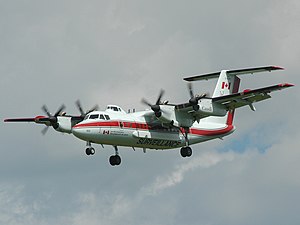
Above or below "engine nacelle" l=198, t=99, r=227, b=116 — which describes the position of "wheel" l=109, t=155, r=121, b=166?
below

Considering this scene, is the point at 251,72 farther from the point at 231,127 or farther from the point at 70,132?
the point at 70,132

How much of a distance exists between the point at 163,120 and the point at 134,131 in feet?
7.43

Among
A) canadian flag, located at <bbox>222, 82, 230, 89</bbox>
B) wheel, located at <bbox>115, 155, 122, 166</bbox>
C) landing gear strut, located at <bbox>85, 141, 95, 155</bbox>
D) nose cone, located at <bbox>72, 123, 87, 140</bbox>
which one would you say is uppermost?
nose cone, located at <bbox>72, 123, 87, 140</bbox>

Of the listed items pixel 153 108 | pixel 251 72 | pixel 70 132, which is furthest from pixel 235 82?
pixel 70 132

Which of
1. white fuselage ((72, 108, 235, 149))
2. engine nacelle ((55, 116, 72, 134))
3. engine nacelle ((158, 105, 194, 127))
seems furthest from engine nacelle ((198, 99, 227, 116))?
engine nacelle ((55, 116, 72, 134))

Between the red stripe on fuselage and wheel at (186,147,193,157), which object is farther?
wheel at (186,147,193,157)

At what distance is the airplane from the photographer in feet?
183

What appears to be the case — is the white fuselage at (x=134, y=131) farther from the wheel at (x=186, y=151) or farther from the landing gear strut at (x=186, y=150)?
the wheel at (x=186, y=151)

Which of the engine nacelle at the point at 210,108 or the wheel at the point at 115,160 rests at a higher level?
the engine nacelle at the point at 210,108

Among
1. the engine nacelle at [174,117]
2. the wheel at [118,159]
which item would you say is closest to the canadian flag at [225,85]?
the engine nacelle at [174,117]

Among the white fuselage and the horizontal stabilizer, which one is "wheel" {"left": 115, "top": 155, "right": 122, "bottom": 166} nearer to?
the white fuselage

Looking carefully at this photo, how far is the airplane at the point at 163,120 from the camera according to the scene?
183 feet

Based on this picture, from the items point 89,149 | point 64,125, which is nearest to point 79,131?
point 89,149

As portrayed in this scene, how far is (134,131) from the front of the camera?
57531 millimetres
